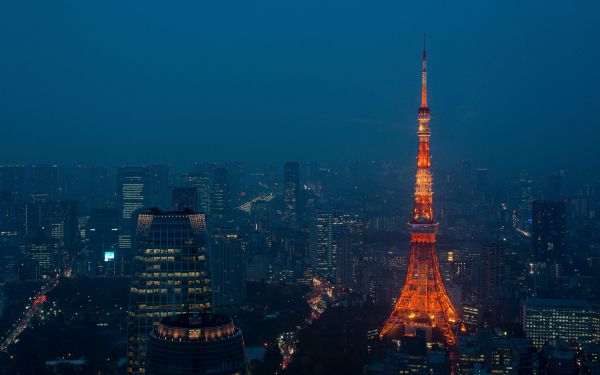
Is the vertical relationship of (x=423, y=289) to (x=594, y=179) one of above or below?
below

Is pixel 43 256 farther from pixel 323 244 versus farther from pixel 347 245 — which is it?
pixel 347 245

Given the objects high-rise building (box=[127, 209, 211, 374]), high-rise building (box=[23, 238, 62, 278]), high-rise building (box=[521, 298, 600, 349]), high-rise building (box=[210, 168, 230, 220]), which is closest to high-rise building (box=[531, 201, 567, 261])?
high-rise building (box=[521, 298, 600, 349])

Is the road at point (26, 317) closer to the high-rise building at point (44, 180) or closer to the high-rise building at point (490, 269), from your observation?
the high-rise building at point (44, 180)

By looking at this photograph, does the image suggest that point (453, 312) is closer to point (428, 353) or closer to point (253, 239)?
point (428, 353)

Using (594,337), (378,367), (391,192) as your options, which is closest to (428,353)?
(378,367)

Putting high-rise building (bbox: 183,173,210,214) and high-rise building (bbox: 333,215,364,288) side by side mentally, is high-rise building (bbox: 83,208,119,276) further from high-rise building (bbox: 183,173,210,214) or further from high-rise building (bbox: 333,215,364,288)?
high-rise building (bbox: 333,215,364,288)
